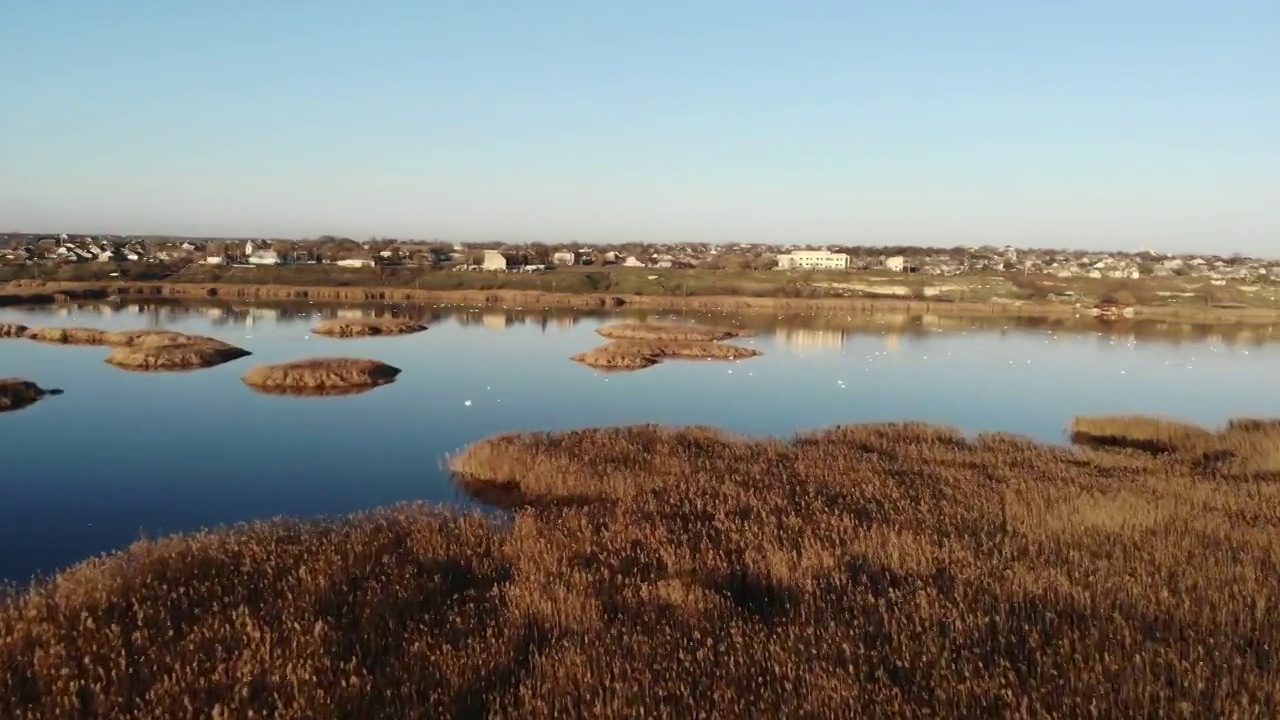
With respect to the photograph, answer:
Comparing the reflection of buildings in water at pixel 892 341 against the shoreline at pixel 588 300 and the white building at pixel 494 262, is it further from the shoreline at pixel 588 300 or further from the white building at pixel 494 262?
the white building at pixel 494 262

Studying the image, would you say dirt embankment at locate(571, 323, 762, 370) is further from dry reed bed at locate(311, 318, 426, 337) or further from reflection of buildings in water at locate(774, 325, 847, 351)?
dry reed bed at locate(311, 318, 426, 337)

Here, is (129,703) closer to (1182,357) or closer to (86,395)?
(86,395)

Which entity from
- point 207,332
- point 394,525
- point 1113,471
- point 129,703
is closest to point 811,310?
point 207,332

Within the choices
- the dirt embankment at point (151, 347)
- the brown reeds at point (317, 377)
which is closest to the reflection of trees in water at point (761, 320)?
the dirt embankment at point (151, 347)

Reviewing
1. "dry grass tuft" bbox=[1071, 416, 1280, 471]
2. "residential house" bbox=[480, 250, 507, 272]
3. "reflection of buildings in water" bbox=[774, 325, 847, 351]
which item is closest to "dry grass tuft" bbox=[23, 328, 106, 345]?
"reflection of buildings in water" bbox=[774, 325, 847, 351]

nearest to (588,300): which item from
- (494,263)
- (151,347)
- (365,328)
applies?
(365,328)

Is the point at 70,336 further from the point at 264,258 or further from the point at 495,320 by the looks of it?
the point at 264,258

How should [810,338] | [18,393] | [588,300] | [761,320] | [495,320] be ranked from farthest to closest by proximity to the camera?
[588,300]
[761,320]
[495,320]
[810,338]
[18,393]
